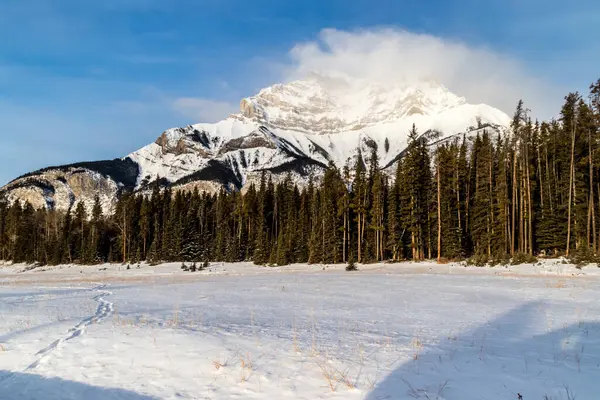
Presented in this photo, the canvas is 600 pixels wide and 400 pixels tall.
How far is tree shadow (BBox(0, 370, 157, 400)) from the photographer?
18.6ft

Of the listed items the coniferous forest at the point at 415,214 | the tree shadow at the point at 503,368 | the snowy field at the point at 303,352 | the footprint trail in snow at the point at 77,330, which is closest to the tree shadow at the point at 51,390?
the snowy field at the point at 303,352

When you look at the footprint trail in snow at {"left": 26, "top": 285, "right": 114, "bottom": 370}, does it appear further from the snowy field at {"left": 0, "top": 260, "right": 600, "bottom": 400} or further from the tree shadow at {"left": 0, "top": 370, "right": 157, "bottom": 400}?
the tree shadow at {"left": 0, "top": 370, "right": 157, "bottom": 400}

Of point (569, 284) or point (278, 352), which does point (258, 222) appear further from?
point (278, 352)

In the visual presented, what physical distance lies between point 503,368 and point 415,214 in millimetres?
41547

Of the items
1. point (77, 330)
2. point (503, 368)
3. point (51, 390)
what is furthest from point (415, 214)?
point (51, 390)

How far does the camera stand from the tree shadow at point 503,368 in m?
5.27

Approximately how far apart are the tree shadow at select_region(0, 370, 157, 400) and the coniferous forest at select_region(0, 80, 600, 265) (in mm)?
31243

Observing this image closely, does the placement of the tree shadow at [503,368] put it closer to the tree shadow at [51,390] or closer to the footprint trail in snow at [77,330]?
the tree shadow at [51,390]

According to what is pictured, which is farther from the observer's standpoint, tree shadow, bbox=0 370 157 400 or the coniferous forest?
the coniferous forest

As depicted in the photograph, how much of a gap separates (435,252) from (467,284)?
30619 millimetres

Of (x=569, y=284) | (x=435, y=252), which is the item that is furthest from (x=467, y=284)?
(x=435, y=252)

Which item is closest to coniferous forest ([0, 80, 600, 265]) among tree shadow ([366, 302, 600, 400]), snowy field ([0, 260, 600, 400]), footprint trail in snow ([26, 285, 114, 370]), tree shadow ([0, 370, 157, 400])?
snowy field ([0, 260, 600, 400])

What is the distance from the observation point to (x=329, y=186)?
58406 mm

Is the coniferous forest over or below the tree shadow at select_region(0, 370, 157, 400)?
over
